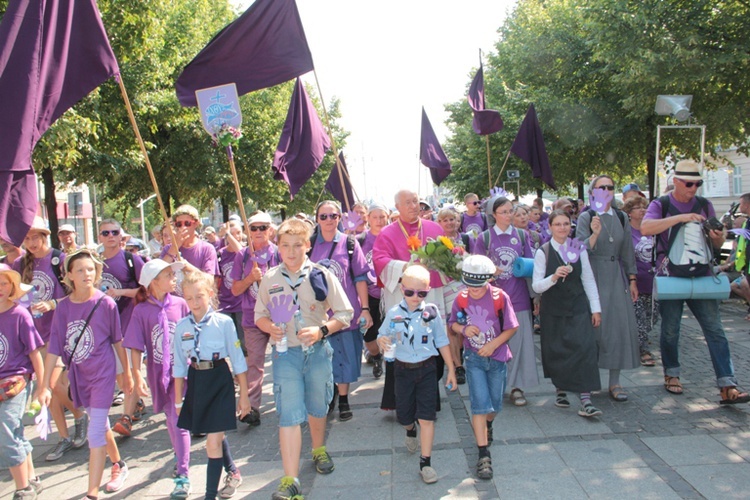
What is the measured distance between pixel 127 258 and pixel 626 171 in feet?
68.1

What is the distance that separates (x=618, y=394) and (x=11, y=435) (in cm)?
512

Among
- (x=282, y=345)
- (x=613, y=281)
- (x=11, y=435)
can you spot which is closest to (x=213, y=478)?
(x=282, y=345)

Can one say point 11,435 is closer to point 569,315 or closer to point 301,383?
point 301,383

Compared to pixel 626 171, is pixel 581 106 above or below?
above

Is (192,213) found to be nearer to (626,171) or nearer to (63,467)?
(63,467)

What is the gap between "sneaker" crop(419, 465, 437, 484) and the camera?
4.41 m

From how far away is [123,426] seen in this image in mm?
5785

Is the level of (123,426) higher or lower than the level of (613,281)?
lower

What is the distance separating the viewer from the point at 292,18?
22.1 ft

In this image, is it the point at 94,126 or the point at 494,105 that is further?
the point at 494,105

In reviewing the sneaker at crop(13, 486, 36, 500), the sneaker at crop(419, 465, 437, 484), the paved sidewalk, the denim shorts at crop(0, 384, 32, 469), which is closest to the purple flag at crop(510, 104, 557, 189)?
the paved sidewalk

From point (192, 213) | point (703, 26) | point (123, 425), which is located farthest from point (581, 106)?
point (123, 425)

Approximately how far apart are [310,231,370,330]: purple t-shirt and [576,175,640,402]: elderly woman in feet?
7.16

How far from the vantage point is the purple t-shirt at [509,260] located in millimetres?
6254
